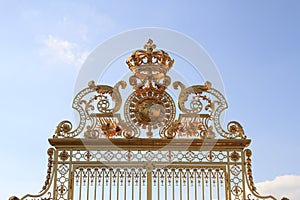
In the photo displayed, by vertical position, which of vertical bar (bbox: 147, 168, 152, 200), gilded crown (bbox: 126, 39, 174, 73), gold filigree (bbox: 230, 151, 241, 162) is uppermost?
gilded crown (bbox: 126, 39, 174, 73)

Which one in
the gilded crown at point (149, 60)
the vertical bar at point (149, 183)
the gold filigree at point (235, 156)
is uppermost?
Answer: the gilded crown at point (149, 60)

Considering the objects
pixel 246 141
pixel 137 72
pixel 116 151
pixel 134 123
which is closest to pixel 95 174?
pixel 116 151

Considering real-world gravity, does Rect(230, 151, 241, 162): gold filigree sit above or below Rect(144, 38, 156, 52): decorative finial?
below

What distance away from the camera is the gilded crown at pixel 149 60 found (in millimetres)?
7238

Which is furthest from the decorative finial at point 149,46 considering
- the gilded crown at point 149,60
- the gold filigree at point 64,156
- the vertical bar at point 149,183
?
the gold filigree at point 64,156

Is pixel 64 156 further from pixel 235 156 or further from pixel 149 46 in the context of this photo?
pixel 235 156

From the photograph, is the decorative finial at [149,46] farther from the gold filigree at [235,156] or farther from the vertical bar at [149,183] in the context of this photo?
the gold filigree at [235,156]

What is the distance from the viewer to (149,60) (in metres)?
7.27

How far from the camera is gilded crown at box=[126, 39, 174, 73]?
7.24m

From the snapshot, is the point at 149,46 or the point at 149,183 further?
the point at 149,46

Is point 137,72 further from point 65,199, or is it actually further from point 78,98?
point 65,199

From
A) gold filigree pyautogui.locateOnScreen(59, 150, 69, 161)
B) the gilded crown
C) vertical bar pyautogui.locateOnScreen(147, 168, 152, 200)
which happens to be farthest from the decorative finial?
gold filigree pyautogui.locateOnScreen(59, 150, 69, 161)

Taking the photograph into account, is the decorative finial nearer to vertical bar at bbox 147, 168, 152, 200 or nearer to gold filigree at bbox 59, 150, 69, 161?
vertical bar at bbox 147, 168, 152, 200

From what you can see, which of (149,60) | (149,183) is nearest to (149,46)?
(149,60)
